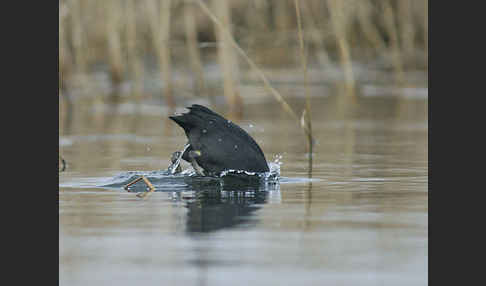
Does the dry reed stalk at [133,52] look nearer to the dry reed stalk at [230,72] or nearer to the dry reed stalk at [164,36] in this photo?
the dry reed stalk at [164,36]

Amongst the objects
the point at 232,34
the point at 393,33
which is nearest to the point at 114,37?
the point at 232,34

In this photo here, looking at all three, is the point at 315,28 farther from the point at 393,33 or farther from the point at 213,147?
the point at 213,147

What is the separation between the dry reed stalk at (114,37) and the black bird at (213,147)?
8.52 metres

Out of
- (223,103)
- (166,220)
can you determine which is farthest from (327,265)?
(223,103)

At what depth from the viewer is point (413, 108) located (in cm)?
1336

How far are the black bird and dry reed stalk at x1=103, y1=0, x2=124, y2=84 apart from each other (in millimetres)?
8519

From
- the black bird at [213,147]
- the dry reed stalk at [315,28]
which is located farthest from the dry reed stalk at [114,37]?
the black bird at [213,147]

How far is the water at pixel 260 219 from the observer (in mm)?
4074

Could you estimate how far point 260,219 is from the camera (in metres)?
5.36

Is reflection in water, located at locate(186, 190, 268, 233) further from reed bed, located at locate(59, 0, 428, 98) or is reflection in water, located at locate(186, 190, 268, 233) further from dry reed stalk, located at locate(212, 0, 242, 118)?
dry reed stalk, located at locate(212, 0, 242, 118)

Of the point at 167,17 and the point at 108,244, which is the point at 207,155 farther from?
the point at 167,17

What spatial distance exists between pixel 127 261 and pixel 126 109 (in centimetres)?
970

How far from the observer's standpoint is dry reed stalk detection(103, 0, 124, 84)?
15.5m

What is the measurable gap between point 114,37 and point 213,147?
31.3ft
